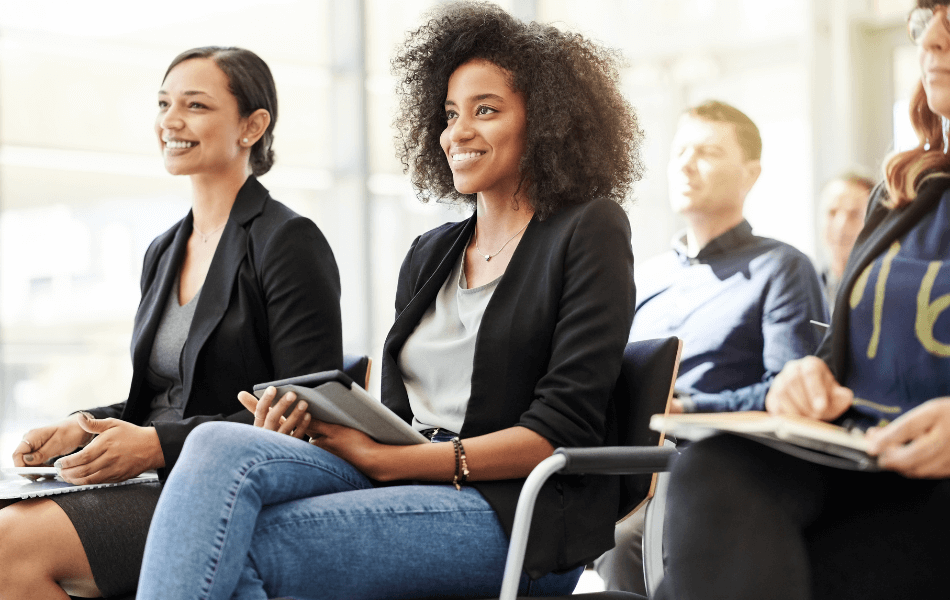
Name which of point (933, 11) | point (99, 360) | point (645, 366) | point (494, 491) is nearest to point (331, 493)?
point (494, 491)

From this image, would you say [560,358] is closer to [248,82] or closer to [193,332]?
[193,332]

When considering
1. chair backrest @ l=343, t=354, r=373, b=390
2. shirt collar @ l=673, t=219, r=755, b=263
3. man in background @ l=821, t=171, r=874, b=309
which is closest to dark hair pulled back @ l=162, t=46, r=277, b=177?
chair backrest @ l=343, t=354, r=373, b=390

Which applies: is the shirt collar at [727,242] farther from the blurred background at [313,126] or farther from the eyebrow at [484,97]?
the eyebrow at [484,97]

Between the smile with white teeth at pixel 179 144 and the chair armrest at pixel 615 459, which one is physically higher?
the smile with white teeth at pixel 179 144

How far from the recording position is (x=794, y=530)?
42.2 inches

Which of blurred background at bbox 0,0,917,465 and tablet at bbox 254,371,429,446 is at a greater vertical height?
blurred background at bbox 0,0,917,465

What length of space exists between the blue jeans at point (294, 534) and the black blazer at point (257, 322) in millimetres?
556

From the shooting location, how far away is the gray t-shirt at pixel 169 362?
6.63ft

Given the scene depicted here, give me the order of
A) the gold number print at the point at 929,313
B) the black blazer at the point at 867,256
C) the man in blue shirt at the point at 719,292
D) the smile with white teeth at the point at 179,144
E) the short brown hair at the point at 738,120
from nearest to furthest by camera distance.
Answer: the gold number print at the point at 929,313, the black blazer at the point at 867,256, the smile with white teeth at the point at 179,144, the man in blue shirt at the point at 719,292, the short brown hair at the point at 738,120

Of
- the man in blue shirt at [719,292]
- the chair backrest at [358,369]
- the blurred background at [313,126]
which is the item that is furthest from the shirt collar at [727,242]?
the chair backrest at [358,369]

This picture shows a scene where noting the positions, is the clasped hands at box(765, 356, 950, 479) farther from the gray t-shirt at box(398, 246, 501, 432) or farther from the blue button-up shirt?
the blue button-up shirt

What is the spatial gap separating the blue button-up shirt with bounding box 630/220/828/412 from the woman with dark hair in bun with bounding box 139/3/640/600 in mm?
837

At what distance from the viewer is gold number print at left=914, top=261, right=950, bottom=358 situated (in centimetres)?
115

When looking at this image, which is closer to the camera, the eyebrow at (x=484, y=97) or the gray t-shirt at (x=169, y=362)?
the eyebrow at (x=484, y=97)
